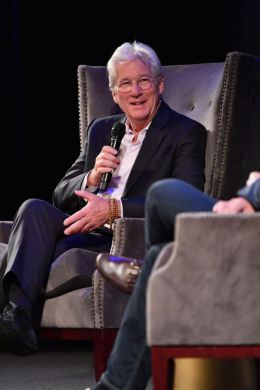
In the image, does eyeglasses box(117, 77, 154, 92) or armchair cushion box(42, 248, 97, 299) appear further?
eyeglasses box(117, 77, 154, 92)

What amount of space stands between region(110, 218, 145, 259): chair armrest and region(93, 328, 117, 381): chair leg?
0.26m

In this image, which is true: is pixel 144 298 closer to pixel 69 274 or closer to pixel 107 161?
pixel 69 274

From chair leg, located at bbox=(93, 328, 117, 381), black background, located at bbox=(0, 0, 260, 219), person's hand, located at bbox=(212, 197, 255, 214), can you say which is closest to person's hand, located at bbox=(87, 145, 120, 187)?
chair leg, located at bbox=(93, 328, 117, 381)

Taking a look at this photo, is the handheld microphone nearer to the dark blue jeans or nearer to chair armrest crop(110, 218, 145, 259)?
chair armrest crop(110, 218, 145, 259)

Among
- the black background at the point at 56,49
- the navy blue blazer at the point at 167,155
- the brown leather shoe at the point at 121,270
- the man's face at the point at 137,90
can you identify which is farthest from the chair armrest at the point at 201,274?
the black background at the point at 56,49

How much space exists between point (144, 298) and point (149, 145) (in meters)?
1.17

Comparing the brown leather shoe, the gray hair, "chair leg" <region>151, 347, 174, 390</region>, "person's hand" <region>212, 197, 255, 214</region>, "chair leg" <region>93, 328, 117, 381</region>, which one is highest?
the gray hair

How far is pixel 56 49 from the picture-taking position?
3928 millimetres

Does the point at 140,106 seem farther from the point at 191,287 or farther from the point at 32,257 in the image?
the point at 191,287

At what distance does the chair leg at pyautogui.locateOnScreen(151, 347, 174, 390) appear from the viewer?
1.57 metres

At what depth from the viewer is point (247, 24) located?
12.1 ft

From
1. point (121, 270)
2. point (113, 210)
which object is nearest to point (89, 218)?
point (113, 210)

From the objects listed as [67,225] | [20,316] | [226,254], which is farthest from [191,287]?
[67,225]

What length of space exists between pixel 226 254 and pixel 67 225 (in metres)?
1.08
